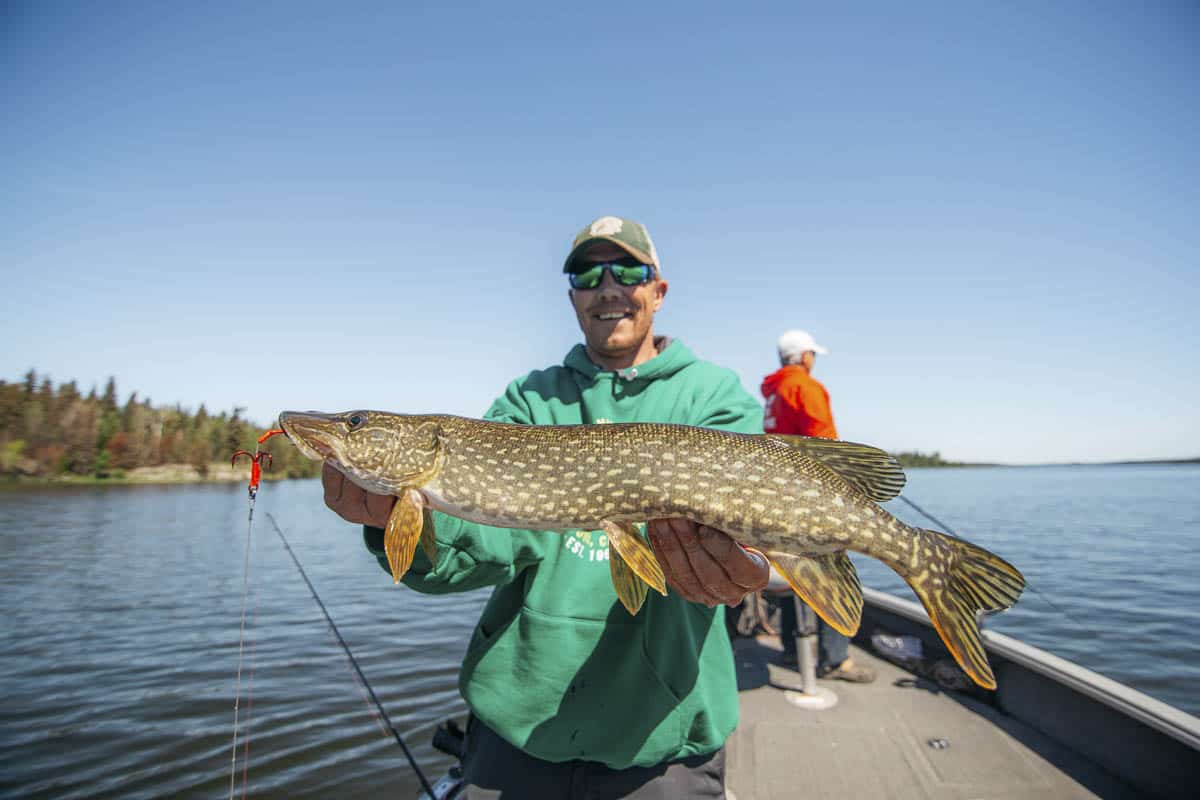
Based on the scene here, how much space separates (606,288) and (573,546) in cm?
120

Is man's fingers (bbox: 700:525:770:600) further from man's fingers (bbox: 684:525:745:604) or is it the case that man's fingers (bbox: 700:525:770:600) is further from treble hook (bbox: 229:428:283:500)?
treble hook (bbox: 229:428:283:500)

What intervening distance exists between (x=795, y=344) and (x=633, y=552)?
3.56 m

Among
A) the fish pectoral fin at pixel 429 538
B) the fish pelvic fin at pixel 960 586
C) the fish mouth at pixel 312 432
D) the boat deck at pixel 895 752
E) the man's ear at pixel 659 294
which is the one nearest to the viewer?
the fish pelvic fin at pixel 960 586

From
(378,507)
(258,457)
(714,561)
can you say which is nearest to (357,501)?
(378,507)

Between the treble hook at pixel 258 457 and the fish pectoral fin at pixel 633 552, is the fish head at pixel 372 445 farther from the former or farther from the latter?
the fish pectoral fin at pixel 633 552

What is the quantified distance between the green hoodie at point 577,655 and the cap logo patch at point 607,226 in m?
1.42

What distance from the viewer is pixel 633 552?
2041 millimetres

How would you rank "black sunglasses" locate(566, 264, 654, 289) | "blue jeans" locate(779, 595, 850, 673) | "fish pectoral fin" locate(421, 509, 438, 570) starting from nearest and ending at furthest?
"fish pectoral fin" locate(421, 509, 438, 570)
"black sunglasses" locate(566, 264, 654, 289)
"blue jeans" locate(779, 595, 850, 673)

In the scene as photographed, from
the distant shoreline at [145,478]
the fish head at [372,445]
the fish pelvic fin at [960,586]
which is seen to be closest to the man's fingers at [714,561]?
the fish pelvic fin at [960,586]

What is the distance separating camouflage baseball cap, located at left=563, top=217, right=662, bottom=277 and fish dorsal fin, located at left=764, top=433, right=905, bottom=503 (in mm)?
1166

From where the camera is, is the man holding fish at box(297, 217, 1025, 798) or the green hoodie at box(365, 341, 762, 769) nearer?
the man holding fish at box(297, 217, 1025, 798)

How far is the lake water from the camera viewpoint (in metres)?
5.35

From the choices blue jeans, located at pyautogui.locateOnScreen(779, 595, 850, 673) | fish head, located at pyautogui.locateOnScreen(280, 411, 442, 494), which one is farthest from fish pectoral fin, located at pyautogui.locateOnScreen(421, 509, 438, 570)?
blue jeans, located at pyautogui.locateOnScreen(779, 595, 850, 673)

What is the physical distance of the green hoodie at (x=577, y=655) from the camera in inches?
83.5
